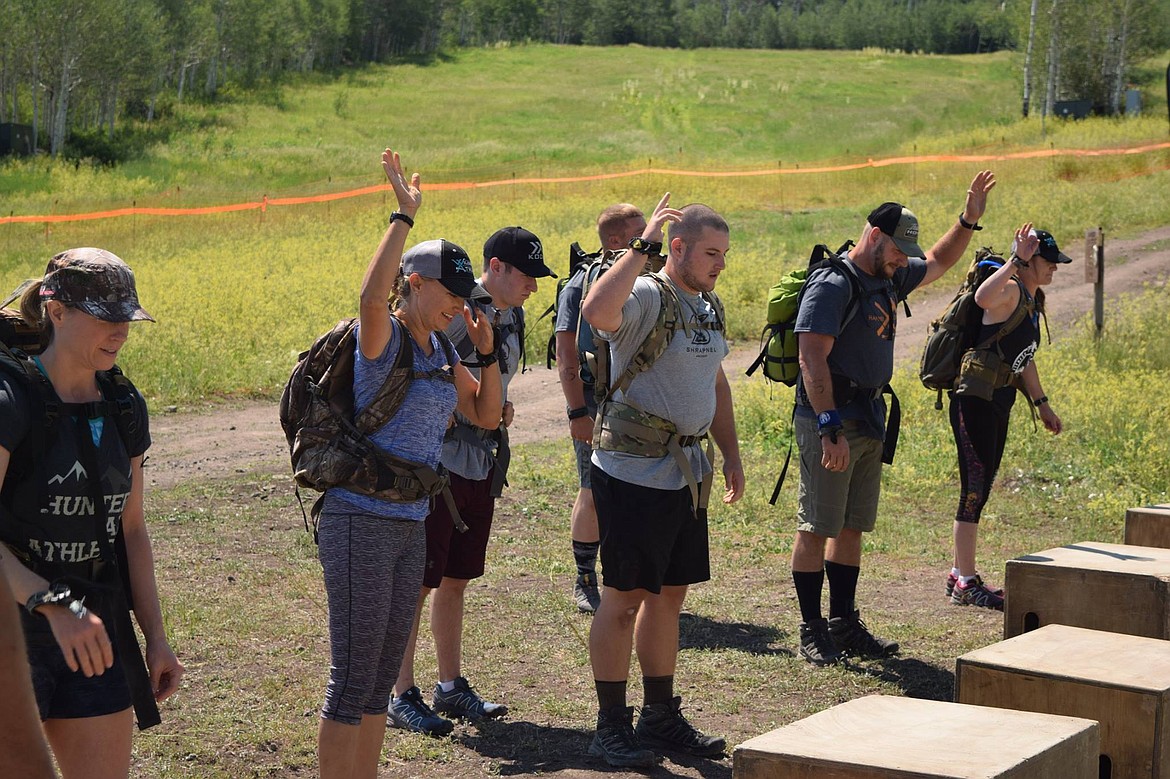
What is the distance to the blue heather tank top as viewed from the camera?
3.66 metres

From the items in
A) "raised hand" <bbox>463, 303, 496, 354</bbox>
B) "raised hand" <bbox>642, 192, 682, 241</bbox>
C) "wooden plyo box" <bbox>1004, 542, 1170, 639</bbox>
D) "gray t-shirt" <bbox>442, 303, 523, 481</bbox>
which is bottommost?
"wooden plyo box" <bbox>1004, 542, 1170, 639</bbox>

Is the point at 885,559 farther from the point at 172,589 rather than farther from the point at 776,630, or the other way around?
the point at 172,589

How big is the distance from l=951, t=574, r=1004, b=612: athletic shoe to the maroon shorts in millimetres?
3055

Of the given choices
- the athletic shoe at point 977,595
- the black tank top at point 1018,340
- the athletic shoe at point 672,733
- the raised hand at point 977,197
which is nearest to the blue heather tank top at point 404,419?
the athletic shoe at point 672,733

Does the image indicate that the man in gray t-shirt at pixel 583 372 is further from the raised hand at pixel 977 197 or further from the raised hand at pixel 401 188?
the raised hand at pixel 401 188

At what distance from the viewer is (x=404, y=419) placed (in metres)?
3.70

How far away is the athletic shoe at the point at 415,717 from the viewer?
16.7 feet

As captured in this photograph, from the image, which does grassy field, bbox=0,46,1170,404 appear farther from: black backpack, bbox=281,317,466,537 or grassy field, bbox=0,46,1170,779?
black backpack, bbox=281,317,466,537

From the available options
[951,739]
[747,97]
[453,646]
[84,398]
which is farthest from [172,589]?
[747,97]

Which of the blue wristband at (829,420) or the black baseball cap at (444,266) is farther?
the blue wristband at (829,420)

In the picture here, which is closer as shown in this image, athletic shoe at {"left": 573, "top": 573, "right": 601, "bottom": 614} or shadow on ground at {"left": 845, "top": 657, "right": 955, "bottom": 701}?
shadow on ground at {"left": 845, "top": 657, "right": 955, "bottom": 701}

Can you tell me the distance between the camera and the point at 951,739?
3.31 metres

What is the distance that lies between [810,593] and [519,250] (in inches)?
87.7

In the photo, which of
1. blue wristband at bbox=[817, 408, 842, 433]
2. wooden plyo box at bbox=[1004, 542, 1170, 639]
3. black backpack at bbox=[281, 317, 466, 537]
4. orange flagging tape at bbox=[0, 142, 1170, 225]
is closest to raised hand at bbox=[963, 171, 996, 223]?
blue wristband at bbox=[817, 408, 842, 433]
